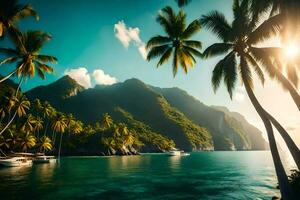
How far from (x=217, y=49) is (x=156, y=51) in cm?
904

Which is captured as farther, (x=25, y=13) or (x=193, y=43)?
(x=25, y=13)

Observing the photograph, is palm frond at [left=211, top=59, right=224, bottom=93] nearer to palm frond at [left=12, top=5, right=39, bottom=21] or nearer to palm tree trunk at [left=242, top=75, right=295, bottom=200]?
palm tree trunk at [left=242, top=75, right=295, bottom=200]

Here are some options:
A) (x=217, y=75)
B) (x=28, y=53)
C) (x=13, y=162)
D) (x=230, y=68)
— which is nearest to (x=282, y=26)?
(x=230, y=68)

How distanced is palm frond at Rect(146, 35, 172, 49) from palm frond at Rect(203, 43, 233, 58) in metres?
7.36

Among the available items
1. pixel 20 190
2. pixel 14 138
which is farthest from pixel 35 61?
pixel 14 138

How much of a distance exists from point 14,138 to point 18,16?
66806 millimetres

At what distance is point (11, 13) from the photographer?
25.8 meters

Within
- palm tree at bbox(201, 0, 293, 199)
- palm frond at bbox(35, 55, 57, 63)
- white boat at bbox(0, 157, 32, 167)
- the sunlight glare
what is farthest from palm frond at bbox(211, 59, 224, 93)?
white boat at bbox(0, 157, 32, 167)

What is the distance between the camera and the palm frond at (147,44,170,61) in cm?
2642

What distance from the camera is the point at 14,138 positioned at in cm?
8231

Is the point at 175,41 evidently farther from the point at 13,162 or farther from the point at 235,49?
the point at 13,162

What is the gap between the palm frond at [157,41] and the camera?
25859 millimetres

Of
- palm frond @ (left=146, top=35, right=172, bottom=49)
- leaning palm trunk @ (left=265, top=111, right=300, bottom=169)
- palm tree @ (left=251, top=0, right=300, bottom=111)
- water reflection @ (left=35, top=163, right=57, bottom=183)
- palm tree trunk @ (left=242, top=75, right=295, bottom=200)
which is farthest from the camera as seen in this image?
water reflection @ (left=35, top=163, right=57, bottom=183)

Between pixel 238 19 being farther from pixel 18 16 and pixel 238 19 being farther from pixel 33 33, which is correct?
pixel 33 33
